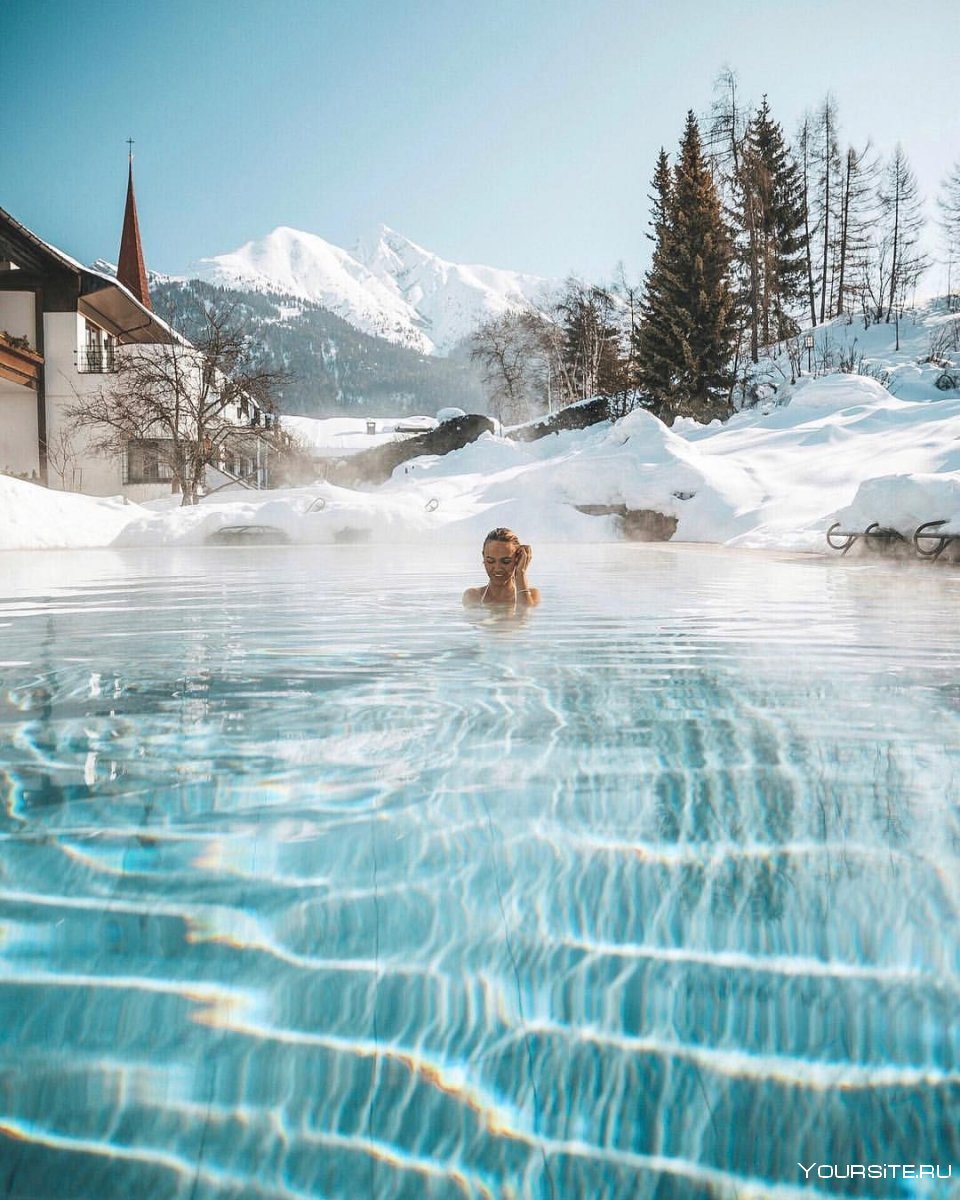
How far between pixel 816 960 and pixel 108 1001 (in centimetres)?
96

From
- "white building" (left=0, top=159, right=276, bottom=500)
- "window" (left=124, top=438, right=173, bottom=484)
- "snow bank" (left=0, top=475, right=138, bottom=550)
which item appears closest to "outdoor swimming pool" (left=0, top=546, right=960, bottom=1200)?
"snow bank" (left=0, top=475, right=138, bottom=550)

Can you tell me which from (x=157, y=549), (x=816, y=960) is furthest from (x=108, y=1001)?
(x=157, y=549)

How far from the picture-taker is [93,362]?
71.1 ft

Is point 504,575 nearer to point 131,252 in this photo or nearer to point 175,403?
point 175,403

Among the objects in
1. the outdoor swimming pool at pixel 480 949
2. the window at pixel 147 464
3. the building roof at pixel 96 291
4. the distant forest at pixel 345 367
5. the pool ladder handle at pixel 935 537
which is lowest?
the outdoor swimming pool at pixel 480 949

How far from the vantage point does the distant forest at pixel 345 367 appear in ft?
290

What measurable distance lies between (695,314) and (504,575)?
20.1 m

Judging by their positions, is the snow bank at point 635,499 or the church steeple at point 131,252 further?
the church steeple at point 131,252

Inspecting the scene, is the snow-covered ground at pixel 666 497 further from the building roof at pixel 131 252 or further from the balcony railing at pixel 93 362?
the building roof at pixel 131 252

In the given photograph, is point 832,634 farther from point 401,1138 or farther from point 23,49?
point 23,49

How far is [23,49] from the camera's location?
15984 mm

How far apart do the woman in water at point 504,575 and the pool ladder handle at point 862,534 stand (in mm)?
4634

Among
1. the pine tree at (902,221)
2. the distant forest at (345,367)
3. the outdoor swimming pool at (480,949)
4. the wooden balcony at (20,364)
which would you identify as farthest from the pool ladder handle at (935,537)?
the distant forest at (345,367)

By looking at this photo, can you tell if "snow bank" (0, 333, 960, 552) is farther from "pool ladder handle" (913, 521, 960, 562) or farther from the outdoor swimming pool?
the outdoor swimming pool
